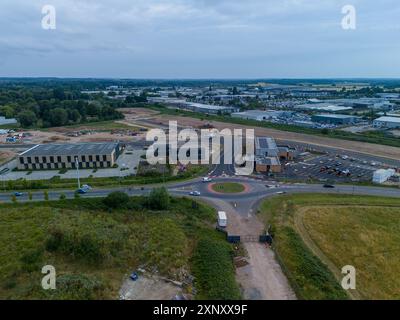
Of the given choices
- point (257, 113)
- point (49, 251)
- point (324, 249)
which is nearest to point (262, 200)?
point (324, 249)

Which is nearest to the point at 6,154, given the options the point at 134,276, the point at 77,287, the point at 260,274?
the point at 77,287

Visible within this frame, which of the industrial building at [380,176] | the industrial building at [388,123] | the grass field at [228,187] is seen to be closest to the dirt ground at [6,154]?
the grass field at [228,187]

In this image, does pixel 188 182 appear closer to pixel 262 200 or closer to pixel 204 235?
pixel 262 200

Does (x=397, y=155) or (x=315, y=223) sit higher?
(x=397, y=155)

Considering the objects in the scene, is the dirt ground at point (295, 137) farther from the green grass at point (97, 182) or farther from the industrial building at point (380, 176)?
the green grass at point (97, 182)

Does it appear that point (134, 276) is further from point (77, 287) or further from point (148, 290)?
point (77, 287)
